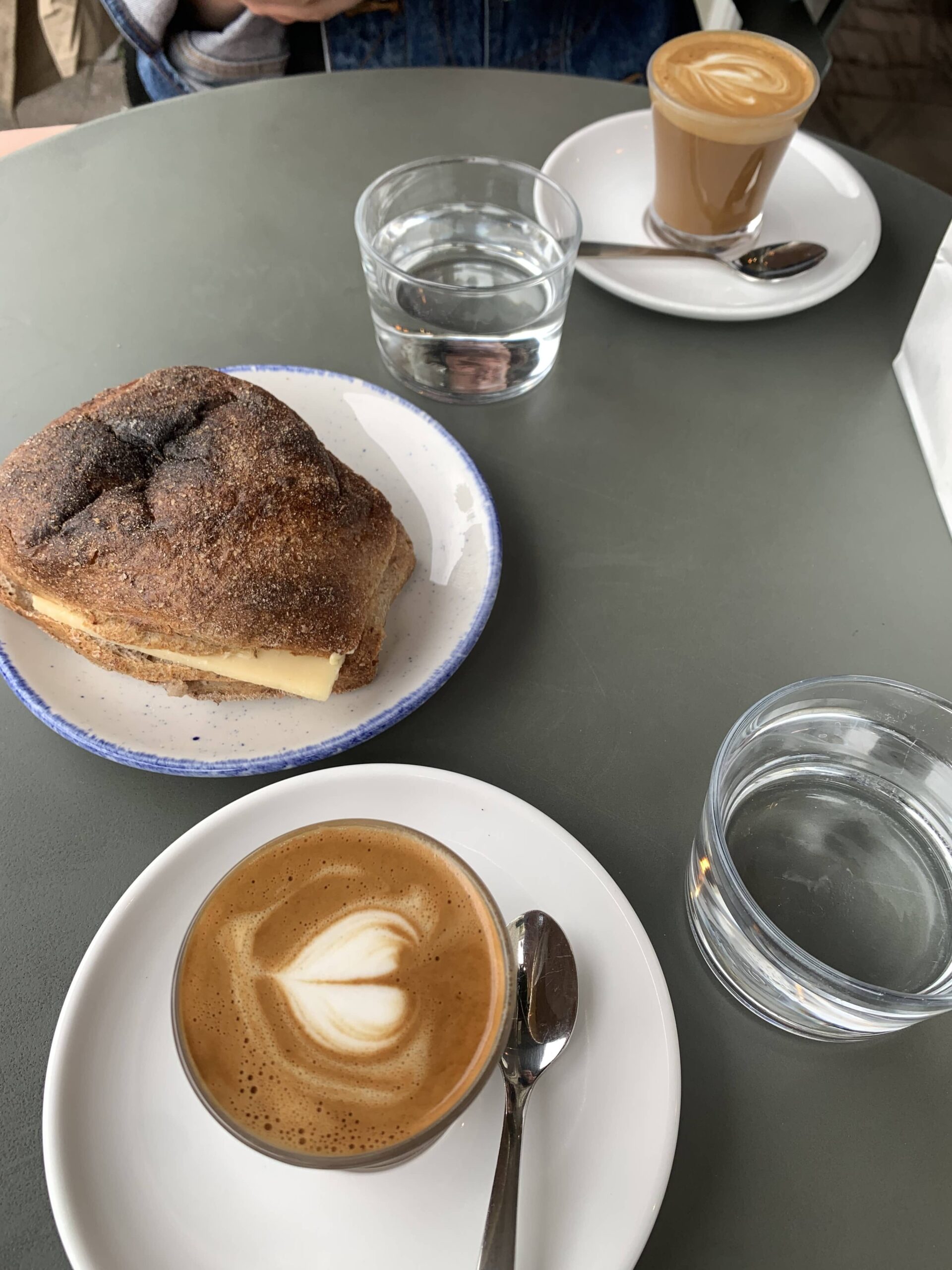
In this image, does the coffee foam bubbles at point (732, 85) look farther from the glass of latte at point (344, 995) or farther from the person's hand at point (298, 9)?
the glass of latte at point (344, 995)

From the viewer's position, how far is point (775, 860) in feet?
2.64

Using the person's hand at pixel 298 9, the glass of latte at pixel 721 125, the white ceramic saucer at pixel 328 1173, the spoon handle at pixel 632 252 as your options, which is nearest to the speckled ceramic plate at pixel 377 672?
the white ceramic saucer at pixel 328 1173

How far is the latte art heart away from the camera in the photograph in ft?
2.10

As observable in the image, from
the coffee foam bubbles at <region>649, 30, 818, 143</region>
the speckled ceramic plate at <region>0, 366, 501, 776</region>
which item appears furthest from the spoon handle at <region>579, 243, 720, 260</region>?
the speckled ceramic plate at <region>0, 366, 501, 776</region>

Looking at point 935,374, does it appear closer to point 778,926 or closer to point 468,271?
point 468,271

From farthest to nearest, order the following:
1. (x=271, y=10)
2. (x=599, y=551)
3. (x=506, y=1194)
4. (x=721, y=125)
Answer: (x=271, y=10)
(x=721, y=125)
(x=599, y=551)
(x=506, y=1194)

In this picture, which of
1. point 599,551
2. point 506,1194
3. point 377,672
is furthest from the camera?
point 599,551

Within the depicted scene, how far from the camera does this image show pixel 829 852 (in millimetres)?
815

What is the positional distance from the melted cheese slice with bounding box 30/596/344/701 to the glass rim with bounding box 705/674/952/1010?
0.35m

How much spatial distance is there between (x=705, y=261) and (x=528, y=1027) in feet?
3.51

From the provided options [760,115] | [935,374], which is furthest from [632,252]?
[935,374]

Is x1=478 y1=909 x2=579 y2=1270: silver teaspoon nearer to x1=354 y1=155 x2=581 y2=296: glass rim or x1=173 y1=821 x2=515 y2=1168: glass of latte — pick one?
x1=173 y1=821 x2=515 y2=1168: glass of latte

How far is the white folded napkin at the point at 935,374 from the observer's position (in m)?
1.09

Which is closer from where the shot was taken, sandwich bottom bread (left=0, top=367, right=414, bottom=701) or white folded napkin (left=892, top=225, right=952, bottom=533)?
sandwich bottom bread (left=0, top=367, right=414, bottom=701)
